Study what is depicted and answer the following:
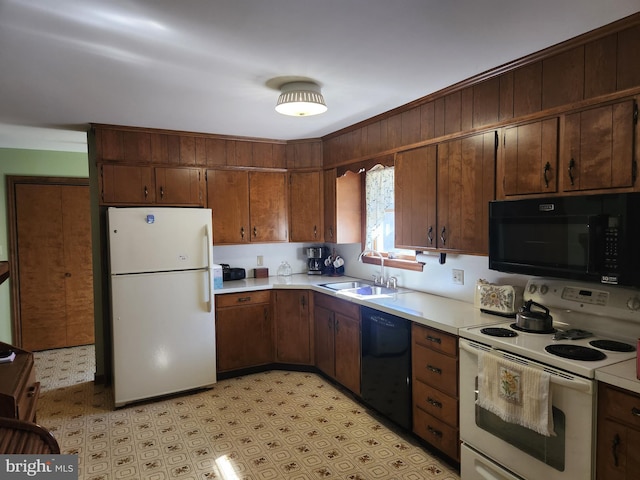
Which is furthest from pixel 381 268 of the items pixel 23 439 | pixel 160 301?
pixel 23 439

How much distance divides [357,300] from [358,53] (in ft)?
5.85

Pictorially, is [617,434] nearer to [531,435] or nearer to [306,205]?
[531,435]

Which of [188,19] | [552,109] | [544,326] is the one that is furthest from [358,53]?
[544,326]

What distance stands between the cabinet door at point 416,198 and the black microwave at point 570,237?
0.57 meters

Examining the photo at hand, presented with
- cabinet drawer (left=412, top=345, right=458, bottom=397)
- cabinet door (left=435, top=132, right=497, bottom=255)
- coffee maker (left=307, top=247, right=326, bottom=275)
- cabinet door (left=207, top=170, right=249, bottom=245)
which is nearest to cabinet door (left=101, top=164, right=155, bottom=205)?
cabinet door (left=207, top=170, right=249, bottom=245)

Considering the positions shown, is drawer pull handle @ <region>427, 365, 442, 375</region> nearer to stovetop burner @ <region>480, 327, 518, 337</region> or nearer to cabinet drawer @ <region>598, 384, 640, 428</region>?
stovetop burner @ <region>480, 327, 518, 337</region>

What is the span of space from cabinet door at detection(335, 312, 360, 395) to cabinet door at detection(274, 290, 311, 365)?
47 cm

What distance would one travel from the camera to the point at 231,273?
4242mm

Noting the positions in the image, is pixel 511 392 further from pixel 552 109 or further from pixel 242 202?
pixel 242 202

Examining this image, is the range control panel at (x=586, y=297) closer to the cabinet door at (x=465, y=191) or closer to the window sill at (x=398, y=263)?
the cabinet door at (x=465, y=191)

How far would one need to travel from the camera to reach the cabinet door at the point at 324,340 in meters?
3.68

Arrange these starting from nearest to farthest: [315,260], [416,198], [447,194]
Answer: [447,194] < [416,198] < [315,260]

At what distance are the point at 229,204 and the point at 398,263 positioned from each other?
5.66 feet

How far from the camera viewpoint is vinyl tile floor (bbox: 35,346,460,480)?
2.48 m
